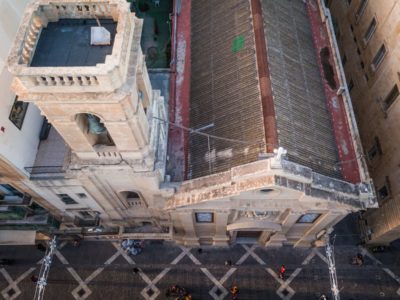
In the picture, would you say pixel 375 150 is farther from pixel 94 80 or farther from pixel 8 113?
pixel 8 113

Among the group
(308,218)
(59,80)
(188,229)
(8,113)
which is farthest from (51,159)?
(308,218)

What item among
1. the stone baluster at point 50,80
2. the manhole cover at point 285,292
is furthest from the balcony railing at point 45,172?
the manhole cover at point 285,292

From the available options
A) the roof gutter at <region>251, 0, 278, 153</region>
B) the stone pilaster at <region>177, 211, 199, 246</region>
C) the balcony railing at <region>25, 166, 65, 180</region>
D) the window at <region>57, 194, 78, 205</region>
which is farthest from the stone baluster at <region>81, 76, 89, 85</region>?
the stone pilaster at <region>177, 211, 199, 246</region>

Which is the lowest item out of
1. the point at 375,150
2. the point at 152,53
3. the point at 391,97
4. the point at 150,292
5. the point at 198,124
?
the point at 150,292

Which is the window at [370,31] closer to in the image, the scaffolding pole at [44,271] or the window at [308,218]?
the window at [308,218]

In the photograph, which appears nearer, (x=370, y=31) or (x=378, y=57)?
(x=378, y=57)

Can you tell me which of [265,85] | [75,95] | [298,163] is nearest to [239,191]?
[298,163]
